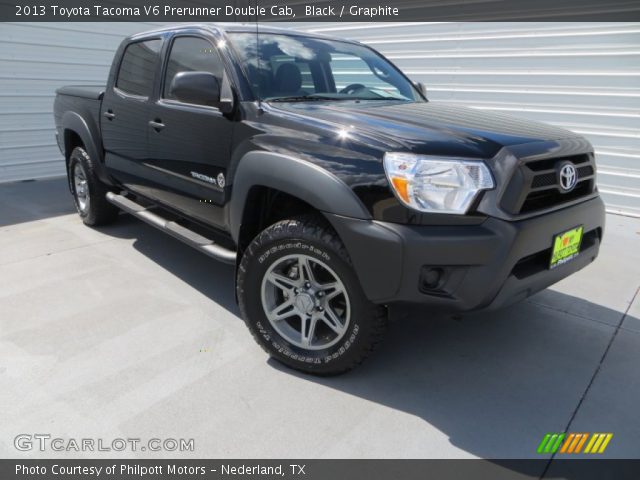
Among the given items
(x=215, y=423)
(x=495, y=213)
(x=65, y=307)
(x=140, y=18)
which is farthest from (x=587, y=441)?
(x=140, y=18)

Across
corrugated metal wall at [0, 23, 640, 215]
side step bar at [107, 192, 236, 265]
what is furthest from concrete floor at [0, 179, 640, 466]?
corrugated metal wall at [0, 23, 640, 215]

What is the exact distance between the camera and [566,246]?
2480 mm

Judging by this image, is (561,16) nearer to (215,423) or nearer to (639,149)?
(639,149)

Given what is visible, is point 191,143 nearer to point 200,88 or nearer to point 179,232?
point 200,88

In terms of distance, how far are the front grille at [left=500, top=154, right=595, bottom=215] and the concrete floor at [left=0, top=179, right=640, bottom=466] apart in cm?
66

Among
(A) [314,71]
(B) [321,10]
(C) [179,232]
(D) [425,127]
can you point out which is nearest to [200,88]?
(A) [314,71]

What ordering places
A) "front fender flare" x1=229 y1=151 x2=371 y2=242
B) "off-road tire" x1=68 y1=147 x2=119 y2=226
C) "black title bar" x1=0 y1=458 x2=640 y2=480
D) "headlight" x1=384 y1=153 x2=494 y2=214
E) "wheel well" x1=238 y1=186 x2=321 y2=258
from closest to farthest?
"black title bar" x1=0 y1=458 x2=640 y2=480
"headlight" x1=384 y1=153 x2=494 y2=214
"front fender flare" x1=229 y1=151 x2=371 y2=242
"wheel well" x1=238 y1=186 x2=321 y2=258
"off-road tire" x1=68 y1=147 x2=119 y2=226

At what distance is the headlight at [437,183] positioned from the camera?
2.11 m

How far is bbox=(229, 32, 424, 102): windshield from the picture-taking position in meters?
2.96

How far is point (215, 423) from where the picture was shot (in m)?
2.26

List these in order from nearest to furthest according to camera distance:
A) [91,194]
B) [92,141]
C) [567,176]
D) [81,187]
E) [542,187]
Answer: [542,187] → [567,176] → [92,141] → [91,194] → [81,187]

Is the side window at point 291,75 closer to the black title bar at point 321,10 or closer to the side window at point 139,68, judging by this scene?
the side window at point 139,68

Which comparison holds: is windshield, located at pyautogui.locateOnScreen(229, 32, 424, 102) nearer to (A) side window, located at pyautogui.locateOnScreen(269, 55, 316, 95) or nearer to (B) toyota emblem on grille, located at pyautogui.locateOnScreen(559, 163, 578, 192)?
(A) side window, located at pyautogui.locateOnScreen(269, 55, 316, 95)

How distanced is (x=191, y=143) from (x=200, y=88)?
497mm
